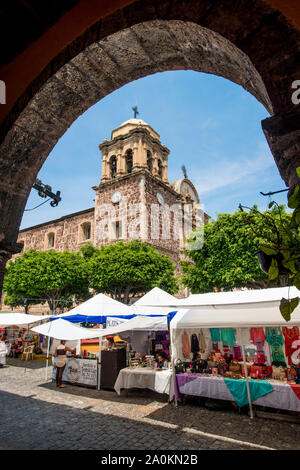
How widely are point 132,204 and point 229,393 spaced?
1733cm

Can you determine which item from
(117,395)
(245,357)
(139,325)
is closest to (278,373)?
(245,357)

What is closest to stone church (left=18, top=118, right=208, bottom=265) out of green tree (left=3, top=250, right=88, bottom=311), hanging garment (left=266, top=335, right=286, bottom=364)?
green tree (left=3, top=250, right=88, bottom=311)

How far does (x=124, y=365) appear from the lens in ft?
27.8

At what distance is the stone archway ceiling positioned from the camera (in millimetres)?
2557

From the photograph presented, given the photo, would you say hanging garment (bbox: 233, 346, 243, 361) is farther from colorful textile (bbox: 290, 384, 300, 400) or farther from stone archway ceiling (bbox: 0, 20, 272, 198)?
stone archway ceiling (bbox: 0, 20, 272, 198)

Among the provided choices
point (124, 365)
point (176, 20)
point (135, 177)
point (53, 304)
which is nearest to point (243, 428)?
point (124, 365)

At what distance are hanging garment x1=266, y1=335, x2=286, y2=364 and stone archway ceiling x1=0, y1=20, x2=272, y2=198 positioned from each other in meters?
6.66

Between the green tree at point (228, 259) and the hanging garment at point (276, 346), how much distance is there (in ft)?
23.8

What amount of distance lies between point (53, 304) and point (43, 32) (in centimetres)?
1737

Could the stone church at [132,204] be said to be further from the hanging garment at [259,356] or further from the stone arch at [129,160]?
the hanging garment at [259,356]

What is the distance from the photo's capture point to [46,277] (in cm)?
1759

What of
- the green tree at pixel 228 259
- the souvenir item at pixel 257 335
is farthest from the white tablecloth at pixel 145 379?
the green tree at pixel 228 259

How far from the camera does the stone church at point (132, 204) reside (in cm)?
2161

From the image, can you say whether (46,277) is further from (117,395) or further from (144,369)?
(144,369)
